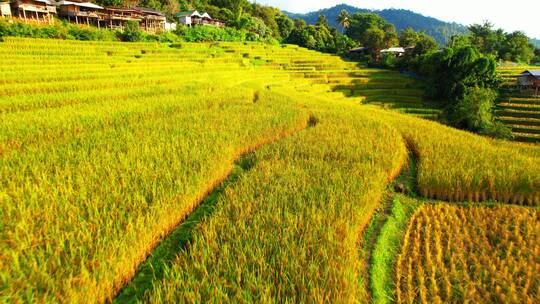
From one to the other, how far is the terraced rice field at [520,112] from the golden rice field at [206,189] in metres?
11.7

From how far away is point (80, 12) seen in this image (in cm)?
2998

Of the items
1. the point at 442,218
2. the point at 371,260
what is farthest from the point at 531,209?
the point at 371,260

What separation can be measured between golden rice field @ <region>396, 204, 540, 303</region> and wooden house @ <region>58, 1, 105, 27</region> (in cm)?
3744

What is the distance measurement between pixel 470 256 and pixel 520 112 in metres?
20.8

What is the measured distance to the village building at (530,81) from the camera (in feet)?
67.2

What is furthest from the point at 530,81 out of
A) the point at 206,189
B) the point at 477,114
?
the point at 206,189

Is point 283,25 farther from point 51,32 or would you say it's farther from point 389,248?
point 389,248

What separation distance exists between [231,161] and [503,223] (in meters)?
4.68

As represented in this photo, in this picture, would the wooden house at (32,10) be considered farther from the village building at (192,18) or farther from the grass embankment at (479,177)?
the grass embankment at (479,177)

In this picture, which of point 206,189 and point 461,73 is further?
point 461,73

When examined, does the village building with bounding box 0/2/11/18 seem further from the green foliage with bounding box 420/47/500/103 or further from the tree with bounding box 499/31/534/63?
the tree with bounding box 499/31/534/63

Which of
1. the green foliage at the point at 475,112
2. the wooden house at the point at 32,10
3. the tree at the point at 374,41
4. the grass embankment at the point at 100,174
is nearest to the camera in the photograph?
the grass embankment at the point at 100,174

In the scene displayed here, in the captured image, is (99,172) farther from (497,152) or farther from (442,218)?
(497,152)

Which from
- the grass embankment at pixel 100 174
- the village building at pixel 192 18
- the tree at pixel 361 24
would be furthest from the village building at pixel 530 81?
the tree at pixel 361 24
